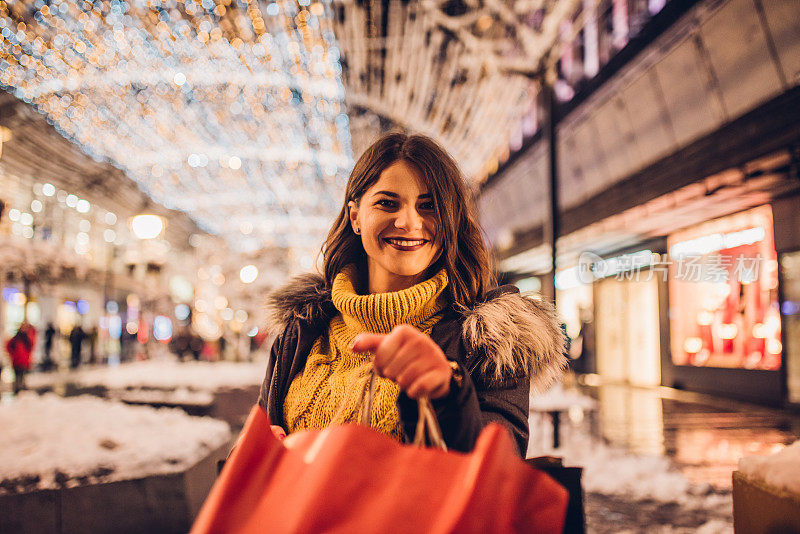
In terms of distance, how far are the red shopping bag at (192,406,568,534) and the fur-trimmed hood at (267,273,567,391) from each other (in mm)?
542

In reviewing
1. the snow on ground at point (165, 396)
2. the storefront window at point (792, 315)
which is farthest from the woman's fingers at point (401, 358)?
the storefront window at point (792, 315)

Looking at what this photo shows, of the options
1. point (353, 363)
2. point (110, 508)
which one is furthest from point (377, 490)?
point (110, 508)

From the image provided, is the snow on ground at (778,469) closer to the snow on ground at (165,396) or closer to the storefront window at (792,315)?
the snow on ground at (165,396)

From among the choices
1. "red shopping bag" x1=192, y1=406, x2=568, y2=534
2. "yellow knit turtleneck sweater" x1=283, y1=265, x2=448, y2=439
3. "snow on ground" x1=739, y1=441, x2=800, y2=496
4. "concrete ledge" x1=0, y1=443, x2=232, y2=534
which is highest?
"yellow knit turtleneck sweater" x1=283, y1=265, x2=448, y2=439

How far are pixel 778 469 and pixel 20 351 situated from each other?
50.7ft

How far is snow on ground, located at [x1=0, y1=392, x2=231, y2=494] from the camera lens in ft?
14.7

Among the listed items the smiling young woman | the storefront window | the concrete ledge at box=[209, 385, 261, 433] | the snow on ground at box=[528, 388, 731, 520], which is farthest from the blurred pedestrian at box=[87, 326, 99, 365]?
the smiling young woman

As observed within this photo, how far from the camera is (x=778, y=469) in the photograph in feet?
6.32

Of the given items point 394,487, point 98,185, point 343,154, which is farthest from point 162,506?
point 98,185

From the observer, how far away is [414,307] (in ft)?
5.90

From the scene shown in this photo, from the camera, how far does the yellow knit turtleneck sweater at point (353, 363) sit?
175cm

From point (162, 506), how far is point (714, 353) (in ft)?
40.9

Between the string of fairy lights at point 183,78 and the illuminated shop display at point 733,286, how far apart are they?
813cm

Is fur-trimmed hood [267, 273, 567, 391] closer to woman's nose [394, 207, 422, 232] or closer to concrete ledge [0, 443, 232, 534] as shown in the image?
woman's nose [394, 207, 422, 232]
